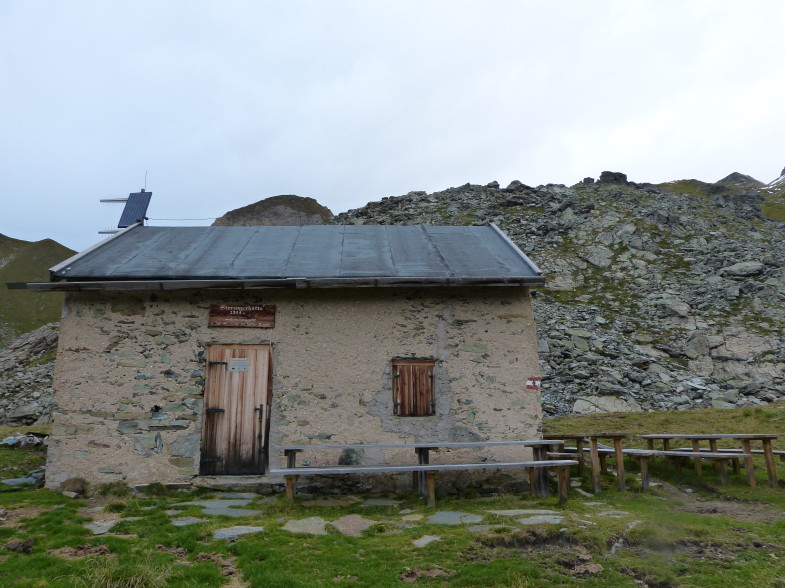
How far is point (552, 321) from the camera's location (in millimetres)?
27516

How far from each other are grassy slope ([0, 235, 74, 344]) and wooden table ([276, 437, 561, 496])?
6694 cm

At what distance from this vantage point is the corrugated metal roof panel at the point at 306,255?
9.51 metres

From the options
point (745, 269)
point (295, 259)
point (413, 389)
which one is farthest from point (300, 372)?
point (745, 269)

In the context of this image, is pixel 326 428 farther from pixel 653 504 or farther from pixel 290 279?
pixel 653 504

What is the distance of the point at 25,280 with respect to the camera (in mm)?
86688

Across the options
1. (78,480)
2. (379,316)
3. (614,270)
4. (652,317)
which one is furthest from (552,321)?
(78,480)

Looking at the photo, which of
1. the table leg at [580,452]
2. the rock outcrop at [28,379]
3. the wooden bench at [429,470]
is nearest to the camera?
the wooden bench at [429,470]

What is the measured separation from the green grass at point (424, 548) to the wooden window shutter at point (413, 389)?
150cm

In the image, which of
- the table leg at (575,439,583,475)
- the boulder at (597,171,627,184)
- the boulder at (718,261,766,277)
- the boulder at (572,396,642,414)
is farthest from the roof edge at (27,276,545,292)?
the boulder at (597,171,627,184)

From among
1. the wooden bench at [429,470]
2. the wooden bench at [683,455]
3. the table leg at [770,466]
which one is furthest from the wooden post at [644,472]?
the table leg at [770,466]

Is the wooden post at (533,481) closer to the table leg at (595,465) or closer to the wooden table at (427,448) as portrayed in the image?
the wooden table at (427,448)

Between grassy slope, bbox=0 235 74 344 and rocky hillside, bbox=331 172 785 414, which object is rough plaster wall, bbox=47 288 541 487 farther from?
grassy slope, bbox=0 235 74 344

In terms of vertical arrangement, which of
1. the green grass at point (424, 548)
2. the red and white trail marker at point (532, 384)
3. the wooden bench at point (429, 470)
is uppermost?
the red and white trail marker at point (532, 384)

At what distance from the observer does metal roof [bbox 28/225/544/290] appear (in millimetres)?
9242
